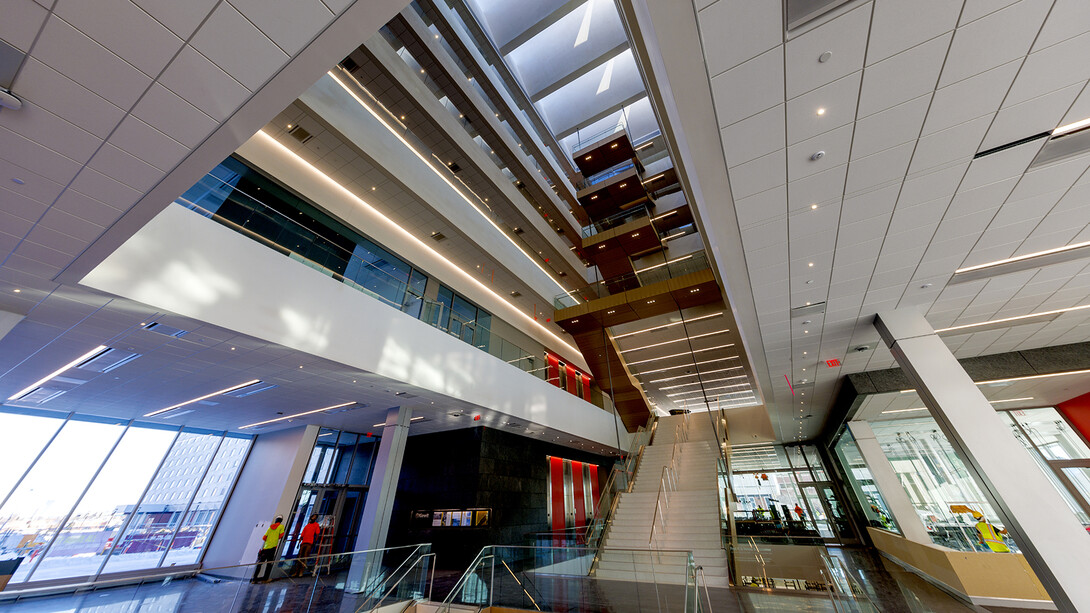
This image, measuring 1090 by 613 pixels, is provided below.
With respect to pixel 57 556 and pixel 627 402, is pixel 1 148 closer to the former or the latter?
pixel 57 556

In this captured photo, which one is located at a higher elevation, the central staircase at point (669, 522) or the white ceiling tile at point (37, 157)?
the white ceiling tile at point (37, 157)

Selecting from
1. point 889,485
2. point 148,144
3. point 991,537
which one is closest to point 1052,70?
point 148,144

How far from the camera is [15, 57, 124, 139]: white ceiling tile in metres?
2.06

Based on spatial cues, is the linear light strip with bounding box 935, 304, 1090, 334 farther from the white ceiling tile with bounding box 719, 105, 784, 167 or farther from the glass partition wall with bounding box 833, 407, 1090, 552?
the white ceiling tile with bounding box 719, 105, 784, 167

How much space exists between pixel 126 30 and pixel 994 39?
204 inches

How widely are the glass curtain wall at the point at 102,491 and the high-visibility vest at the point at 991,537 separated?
54.4 feet

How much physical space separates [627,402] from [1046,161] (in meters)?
12.7

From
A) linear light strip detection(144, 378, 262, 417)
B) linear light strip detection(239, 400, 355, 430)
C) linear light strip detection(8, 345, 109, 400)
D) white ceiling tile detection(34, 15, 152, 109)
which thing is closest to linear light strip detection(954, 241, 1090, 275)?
white ceiling tile detection(34, 15, 152, 109)

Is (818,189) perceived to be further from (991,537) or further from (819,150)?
(991,537)

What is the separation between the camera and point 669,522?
829 centimetres

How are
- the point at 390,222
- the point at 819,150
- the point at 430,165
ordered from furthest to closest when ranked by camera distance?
1. the point at 430,165
2. the point at 390,222
3. the point at 819,150

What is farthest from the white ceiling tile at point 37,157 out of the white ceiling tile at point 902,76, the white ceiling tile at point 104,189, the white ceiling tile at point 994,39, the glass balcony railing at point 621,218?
the glass balcony railing at point 621,218

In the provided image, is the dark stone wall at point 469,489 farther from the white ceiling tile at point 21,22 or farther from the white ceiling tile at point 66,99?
the white ceiling tile at point 21,22

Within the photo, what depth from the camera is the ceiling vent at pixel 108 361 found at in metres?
5.51
